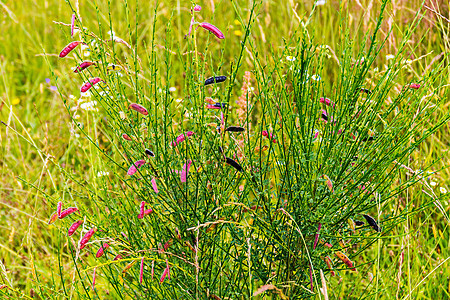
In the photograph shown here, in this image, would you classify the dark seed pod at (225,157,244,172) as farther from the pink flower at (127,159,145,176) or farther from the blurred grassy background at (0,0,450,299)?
the blurred grassy background at (0,0,450,299)

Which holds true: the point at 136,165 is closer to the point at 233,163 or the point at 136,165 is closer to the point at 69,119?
the point at 233,163

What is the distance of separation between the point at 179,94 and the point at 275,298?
217 centimetres

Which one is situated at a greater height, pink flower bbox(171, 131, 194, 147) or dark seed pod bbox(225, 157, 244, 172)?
pink flower bbox(171, 131, 194, 147)

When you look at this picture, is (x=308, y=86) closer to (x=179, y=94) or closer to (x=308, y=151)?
(x=308, y=151)

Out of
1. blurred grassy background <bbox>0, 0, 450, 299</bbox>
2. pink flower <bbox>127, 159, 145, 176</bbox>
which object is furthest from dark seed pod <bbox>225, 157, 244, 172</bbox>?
blurred grassy background <bbox>0, 0, 450, 299</bbox>

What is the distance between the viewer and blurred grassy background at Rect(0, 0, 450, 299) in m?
2.06

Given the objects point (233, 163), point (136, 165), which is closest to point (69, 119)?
point (136, 165)

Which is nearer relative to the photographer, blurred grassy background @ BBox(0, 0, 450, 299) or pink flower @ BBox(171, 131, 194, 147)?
pink flower @ BBox(171, 131, 194, 147)

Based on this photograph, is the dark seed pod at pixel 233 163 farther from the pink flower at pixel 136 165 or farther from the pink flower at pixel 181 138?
the pink flower at pixel 136 165

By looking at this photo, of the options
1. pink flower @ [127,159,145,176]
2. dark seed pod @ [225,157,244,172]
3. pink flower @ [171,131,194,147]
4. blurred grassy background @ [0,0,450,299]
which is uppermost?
pink flower @ [171,131,194,147]

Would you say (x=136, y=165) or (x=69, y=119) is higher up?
(x=136, y=165)

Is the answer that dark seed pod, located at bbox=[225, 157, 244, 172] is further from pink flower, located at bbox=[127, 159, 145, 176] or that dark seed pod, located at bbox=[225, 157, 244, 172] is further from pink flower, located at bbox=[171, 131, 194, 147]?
pink flower, located at bbox=[127, 159, 145, 176]

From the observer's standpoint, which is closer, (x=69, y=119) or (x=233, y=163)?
(x=233, y=163)

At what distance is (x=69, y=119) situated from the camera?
133 inches
